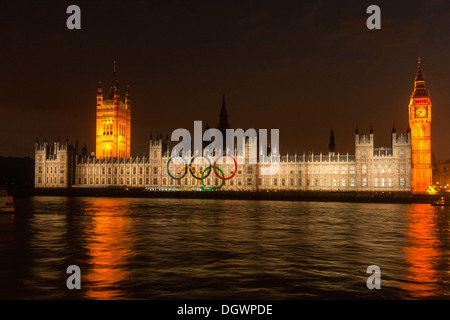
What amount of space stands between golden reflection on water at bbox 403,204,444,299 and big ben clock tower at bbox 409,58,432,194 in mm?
57299

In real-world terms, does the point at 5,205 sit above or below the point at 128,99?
below

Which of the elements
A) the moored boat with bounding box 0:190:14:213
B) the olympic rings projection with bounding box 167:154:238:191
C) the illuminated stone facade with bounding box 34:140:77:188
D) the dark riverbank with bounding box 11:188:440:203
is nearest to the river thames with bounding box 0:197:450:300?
the moored boat with bounding box 0:190:14:213

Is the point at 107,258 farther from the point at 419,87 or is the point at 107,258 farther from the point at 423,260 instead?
the point at 419,87

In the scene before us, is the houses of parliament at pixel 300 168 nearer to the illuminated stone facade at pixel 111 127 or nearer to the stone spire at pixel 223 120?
the illuminated stone facade at pixel 111 127

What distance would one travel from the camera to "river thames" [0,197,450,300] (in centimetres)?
1410

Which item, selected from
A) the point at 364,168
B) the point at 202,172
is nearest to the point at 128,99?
the point at 202,172

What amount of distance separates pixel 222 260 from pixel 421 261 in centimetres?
900

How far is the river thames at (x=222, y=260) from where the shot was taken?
14102 millimetres

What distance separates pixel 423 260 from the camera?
19.6 meters

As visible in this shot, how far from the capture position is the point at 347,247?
76.3 feet

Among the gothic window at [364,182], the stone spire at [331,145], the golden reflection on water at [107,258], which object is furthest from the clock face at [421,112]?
the golden reflection on water at [107,258]

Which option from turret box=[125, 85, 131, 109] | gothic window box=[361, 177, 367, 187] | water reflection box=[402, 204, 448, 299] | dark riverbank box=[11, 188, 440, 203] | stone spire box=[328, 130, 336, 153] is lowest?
water reflection box=[402, 204, 448, 299]

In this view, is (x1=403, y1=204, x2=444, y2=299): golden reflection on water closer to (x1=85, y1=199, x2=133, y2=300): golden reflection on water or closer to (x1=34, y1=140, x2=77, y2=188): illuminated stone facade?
(x1=85, y1=199, x2=133, y2=300): golden reflection on water

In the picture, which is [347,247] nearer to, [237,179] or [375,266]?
[375,266]
